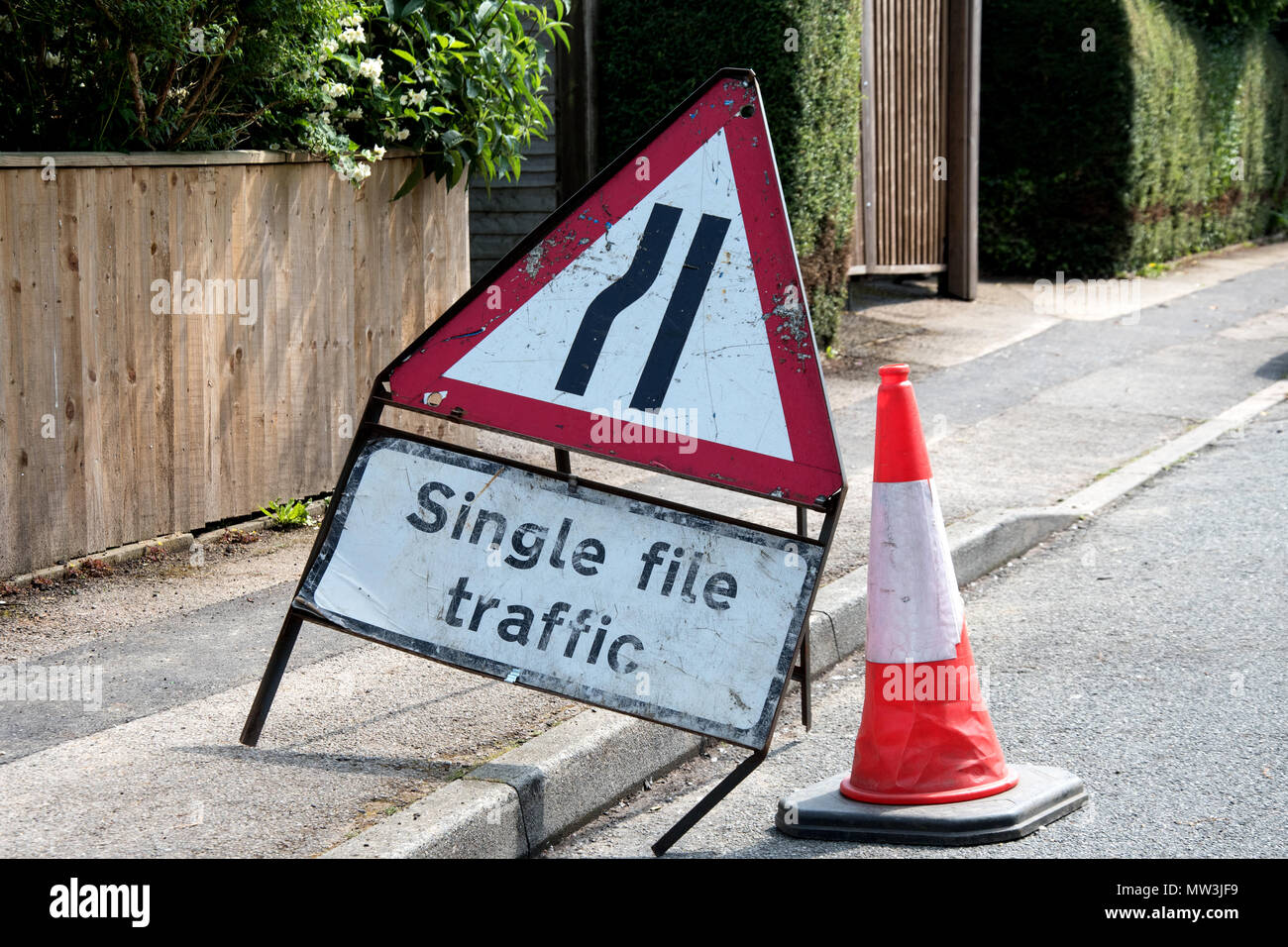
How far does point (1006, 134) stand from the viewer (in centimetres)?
1357

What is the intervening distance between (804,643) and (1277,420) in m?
6.27

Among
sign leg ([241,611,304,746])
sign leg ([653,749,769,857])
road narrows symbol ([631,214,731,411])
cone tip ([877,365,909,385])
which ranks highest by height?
road narrows symbol ([631,214,731,411])

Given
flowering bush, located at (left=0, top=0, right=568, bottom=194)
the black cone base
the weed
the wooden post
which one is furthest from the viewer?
the wooden post

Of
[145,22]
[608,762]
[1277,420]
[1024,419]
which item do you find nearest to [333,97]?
[145,22]

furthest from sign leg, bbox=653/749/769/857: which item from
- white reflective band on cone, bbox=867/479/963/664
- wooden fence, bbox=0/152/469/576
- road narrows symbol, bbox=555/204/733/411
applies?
wooden fence, bbox=0/152/469/576

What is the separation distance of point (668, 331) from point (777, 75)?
19.8 ft

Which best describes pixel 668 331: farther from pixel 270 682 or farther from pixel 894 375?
pixel 270 682

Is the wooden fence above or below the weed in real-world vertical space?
above

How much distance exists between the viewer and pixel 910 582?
3541 mm

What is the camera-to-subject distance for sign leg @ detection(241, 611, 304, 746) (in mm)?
3486

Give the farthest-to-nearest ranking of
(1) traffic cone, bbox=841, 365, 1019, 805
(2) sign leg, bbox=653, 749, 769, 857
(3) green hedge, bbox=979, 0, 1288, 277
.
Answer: (3) green hedge, bbox=979, 0, 1288, 277 → (1) traffic cone, bbox=841, 365, 1019, 805 → (2) sign leg, bbox=653, 749, 769, 857

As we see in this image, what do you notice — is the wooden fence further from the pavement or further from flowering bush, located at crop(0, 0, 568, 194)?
the pavement

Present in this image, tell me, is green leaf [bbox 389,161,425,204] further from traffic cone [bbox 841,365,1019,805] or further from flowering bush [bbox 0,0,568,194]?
traffic cone [bbox 841,365,1019,805]

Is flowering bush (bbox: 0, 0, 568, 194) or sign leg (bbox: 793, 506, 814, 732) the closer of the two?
sign leg (bbox: 793, 506, 814, 732)
